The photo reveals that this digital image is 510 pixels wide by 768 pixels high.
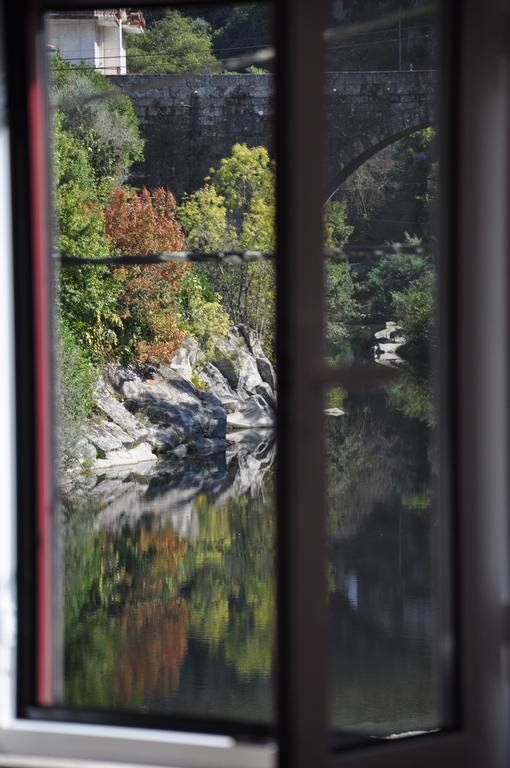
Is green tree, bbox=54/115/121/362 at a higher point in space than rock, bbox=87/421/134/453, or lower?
higher

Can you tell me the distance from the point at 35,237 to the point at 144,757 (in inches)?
23.4

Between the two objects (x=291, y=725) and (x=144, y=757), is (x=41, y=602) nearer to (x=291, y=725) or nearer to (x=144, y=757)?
(x=144, y=757)

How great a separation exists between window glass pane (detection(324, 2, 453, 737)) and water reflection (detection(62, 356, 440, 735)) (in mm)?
28

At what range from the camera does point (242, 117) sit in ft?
35.5

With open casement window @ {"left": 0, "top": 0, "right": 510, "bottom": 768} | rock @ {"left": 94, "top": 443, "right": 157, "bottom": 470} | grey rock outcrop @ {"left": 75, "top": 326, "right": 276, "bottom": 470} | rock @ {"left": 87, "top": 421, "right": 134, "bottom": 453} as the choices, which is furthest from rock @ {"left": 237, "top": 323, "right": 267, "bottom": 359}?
open casement window @ {"left": 0, "top": 0, "right": 510, "bottom": 768}

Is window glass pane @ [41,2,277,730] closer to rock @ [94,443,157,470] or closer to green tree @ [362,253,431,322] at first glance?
rock @ [94,443,157,470]

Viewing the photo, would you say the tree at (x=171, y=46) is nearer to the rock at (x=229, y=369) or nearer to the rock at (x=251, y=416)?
the rock at (x=229, y=369)

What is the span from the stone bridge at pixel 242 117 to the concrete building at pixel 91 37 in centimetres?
83

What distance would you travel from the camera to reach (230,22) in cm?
1270

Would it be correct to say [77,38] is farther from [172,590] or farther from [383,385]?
[383,385]

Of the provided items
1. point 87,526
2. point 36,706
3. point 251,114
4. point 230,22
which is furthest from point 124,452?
point 36,706

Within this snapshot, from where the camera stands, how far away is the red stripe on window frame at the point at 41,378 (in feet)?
3.20

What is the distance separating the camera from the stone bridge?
9.87m

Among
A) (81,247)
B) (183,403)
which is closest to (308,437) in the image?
(81,247)
